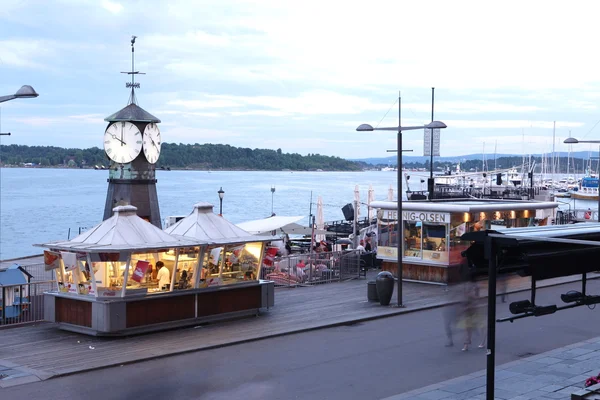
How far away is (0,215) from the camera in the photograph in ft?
386

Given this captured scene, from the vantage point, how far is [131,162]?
25922 millimetres

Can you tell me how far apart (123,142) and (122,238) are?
32.4 feet

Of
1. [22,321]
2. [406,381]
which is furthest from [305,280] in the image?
[406,381]

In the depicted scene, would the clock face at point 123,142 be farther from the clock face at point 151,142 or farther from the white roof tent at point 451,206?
the white roof tent at point 451,206

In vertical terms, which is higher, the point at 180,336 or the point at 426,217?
the point at 426,217

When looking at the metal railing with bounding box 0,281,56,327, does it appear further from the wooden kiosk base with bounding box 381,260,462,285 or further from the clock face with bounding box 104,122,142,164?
the wooden kiosk base with bounding box 381,260,462,285

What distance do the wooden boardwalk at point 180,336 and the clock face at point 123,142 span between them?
741cm

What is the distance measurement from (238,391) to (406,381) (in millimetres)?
2976

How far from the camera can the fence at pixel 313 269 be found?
25.6 m

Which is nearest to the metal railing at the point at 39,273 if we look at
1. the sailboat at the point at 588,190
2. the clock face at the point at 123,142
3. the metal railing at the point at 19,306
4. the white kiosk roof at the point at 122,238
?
the clock face at the point at 123,142

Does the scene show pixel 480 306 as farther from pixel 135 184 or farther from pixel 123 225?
pixel 135 184

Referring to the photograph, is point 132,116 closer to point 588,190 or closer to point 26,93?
point 26,93

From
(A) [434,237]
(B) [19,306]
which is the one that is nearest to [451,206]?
(A) [434,237]

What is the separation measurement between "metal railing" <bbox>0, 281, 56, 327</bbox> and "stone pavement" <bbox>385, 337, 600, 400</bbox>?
1005 cm
